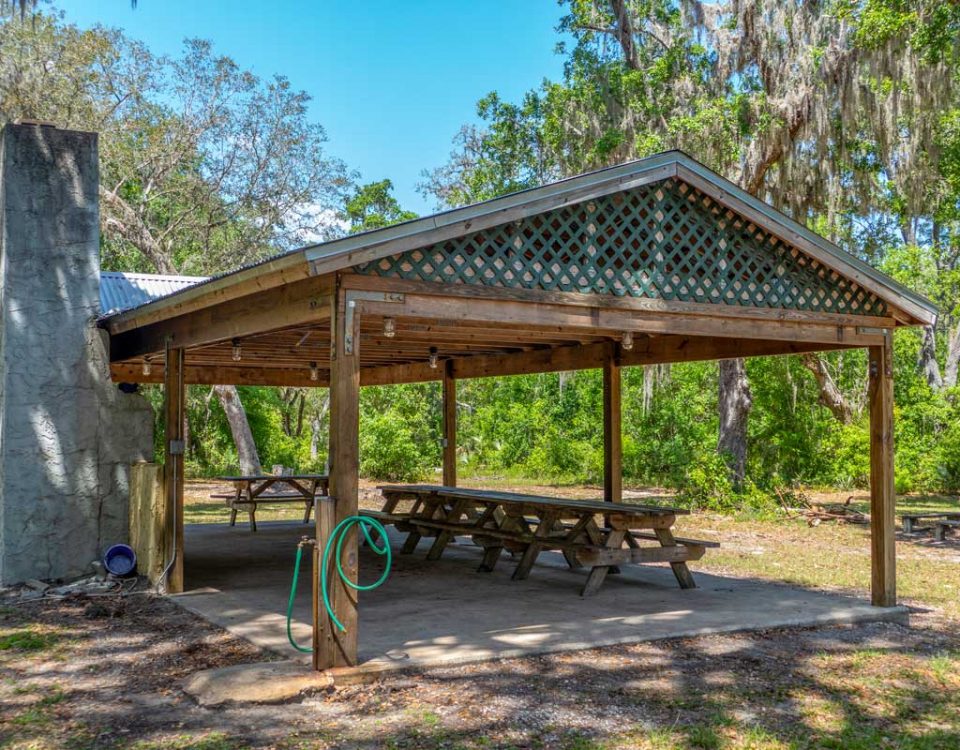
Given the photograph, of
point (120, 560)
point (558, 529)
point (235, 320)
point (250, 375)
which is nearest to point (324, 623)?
point (235, 320)

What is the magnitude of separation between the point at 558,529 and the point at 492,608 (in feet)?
5.18

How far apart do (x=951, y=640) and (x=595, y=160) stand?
38.7 ft

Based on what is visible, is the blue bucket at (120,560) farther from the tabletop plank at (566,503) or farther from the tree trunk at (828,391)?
the tree trunk at (828,391)

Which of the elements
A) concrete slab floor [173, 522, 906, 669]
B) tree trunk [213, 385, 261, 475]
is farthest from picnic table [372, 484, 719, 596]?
tree trunk [213, 385, 261, 475]

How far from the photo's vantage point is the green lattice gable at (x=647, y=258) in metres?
5.55

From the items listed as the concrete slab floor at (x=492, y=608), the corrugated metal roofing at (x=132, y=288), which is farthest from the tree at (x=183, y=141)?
the concrete slab floor at (x=492, y=608)

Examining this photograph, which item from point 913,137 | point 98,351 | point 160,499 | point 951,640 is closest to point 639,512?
point 951,640

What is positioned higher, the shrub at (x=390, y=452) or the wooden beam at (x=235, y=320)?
the wooden beam at (x=235, y=320)

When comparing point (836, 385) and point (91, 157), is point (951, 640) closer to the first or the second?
point (91, 157)

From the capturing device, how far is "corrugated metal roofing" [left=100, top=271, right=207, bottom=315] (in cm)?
968

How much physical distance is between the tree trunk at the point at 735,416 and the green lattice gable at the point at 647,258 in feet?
27.1

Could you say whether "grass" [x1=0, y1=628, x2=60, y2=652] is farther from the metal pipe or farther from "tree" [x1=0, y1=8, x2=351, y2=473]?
"tree" [x1=0, y1=8, x2=351, y2=473]

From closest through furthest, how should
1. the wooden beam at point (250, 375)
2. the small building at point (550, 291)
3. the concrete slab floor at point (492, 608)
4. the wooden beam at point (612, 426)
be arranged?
the small building at point (550, 291), the concrete slab floor at point (492, 608), the wooden beam at point (612, 426), the wooden beam at point (250, 375)

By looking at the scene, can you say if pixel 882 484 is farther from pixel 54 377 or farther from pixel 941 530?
pixel 54 377
